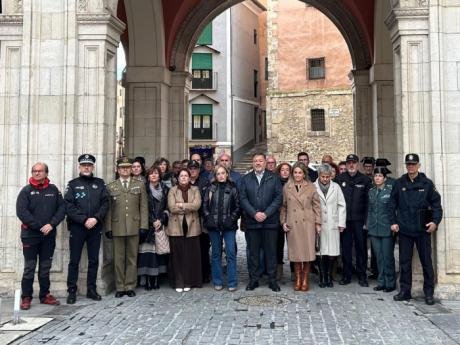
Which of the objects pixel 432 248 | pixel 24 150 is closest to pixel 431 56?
pixel 432 248

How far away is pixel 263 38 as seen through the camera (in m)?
37.8

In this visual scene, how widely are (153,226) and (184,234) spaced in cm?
47

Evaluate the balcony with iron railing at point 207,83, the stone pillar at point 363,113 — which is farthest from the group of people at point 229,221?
the balcony with iron railing at point 207,83

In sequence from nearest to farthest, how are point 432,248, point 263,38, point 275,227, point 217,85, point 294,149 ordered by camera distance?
point 432,248
point 275,227
point 294,149
point 217,85
point 263,38

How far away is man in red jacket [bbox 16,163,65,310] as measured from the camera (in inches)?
246

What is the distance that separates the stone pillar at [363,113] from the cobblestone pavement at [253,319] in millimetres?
6298

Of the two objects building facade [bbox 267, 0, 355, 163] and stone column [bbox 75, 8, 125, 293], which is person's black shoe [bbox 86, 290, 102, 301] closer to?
stone column [bbox 75, 8, 125, 293]

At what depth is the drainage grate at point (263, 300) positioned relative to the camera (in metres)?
6.38

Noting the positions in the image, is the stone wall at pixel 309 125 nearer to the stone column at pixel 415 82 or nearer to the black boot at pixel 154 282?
the stone column at pixel 415 82

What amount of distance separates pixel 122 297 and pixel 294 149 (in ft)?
72.8

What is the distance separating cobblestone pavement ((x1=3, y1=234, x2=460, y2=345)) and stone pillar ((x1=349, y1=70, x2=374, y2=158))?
20.7ft

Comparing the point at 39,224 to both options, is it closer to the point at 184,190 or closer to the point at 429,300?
the point at 184,190

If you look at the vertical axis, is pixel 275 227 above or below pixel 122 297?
above

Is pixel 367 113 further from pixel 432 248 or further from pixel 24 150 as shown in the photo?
pixel 24 150
